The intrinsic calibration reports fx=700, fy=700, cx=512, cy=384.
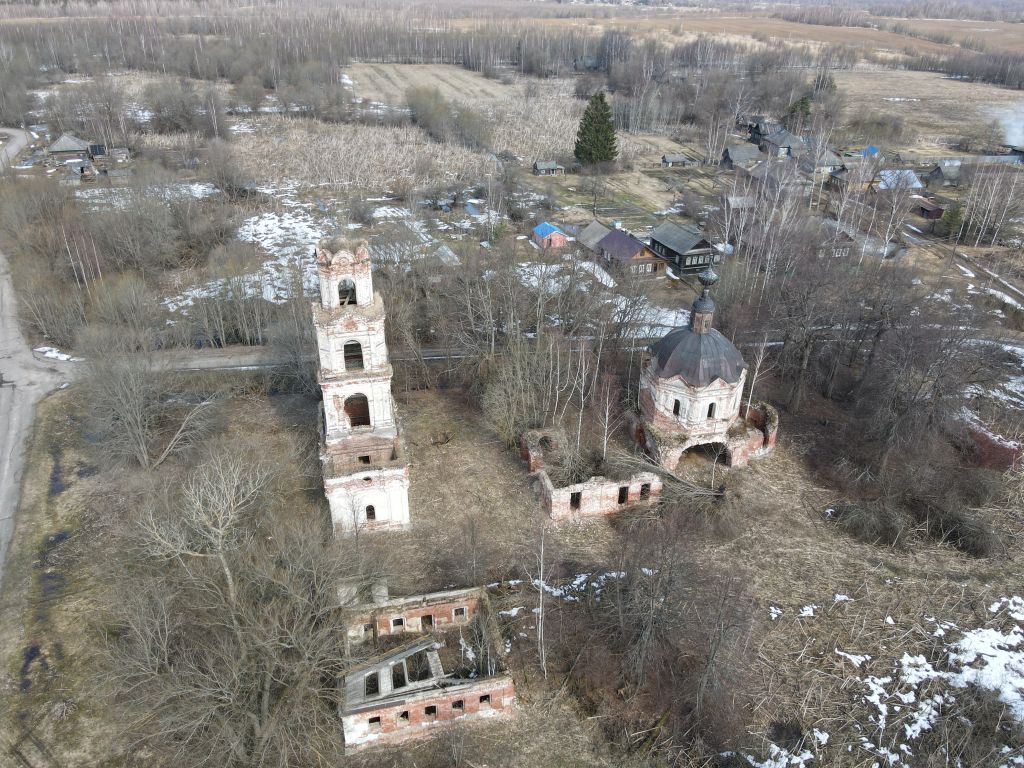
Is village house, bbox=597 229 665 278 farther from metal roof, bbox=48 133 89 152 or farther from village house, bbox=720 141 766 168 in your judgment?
metal roof, bbox=48 133 89 152

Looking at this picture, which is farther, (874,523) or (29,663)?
(874,523)

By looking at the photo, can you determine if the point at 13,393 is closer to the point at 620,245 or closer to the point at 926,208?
the point at 620,245


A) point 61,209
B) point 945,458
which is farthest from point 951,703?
point 61,209

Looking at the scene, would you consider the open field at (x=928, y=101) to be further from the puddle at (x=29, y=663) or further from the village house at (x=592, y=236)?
the puddle at (x=29, y=663)

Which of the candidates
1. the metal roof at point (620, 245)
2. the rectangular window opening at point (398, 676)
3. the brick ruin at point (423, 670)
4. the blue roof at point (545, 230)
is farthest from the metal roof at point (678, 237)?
the rectangular window opening at point (398, 676)

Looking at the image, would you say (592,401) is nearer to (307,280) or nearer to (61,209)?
(307,280)

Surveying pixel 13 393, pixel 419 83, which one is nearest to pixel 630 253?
pixel 13 393
